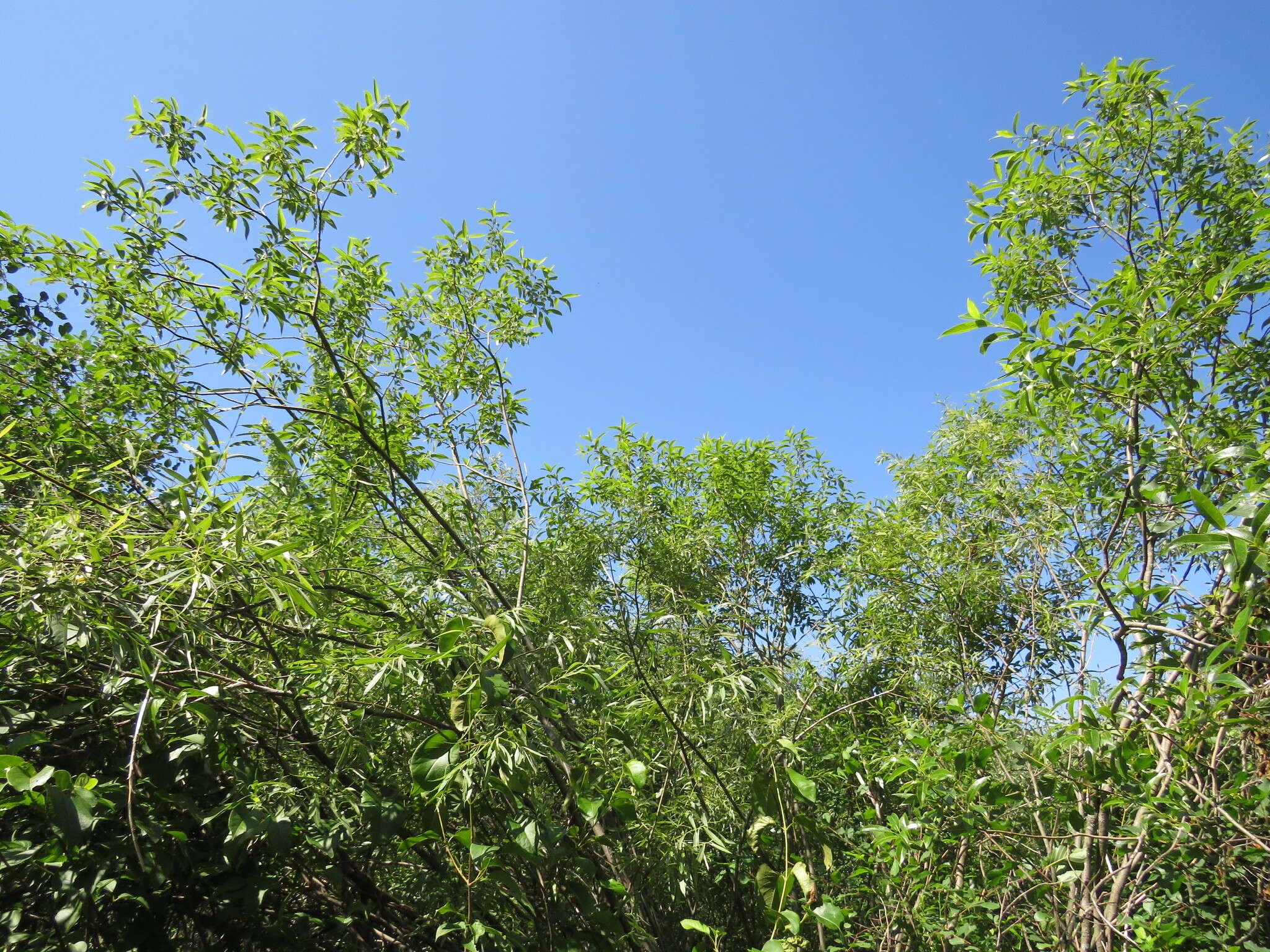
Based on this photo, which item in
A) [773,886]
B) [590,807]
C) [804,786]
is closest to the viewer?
[590,807]

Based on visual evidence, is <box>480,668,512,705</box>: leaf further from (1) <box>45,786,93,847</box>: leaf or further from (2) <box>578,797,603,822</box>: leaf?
(1) <box>45,786,93,847</box>: leaf

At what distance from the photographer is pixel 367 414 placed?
2516 millimetres

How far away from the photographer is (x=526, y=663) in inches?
69.9

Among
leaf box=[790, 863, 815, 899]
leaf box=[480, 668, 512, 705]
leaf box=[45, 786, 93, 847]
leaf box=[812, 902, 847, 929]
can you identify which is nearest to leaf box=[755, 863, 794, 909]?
leaf box=[790, 863, 815, 899]

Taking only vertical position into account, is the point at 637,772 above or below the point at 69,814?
above

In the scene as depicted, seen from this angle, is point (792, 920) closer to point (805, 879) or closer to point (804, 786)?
point (805, 879)

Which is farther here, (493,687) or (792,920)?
(792,920)

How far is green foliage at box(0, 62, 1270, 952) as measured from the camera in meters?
1.31

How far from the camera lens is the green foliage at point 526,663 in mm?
1313

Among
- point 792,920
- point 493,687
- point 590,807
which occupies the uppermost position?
point 493,687

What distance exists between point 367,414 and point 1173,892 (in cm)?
272

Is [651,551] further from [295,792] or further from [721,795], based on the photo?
[295,792]

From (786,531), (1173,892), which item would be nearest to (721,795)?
(1173,892)

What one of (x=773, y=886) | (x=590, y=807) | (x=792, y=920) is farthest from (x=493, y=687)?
(x=773, y=886)
